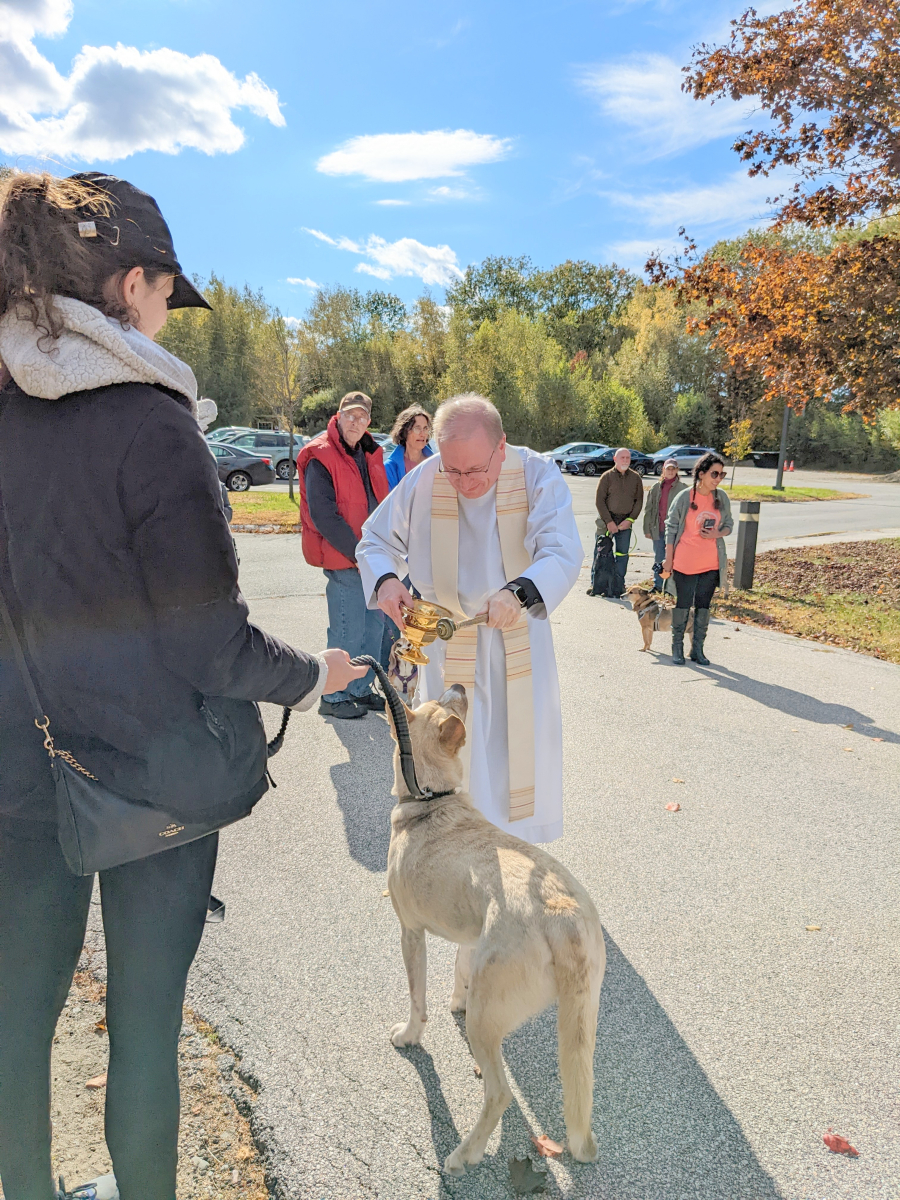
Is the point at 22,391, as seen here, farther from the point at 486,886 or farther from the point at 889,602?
the point at 889,602

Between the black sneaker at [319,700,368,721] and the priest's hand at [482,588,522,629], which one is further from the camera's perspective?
the black sneaker at [319,700,368,721]

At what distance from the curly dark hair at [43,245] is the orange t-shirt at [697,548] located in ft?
24.1

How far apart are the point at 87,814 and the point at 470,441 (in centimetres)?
193

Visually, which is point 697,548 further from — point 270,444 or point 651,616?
point 270,444

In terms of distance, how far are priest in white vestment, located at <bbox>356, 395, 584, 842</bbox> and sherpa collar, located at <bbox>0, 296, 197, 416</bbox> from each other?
171 cm

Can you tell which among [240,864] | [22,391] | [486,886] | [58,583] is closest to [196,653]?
[58,583]

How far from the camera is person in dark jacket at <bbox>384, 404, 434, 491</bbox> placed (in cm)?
666

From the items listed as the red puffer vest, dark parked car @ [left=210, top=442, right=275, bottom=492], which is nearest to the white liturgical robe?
the red puffer vest

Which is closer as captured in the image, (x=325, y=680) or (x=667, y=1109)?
(x=325, y=680)

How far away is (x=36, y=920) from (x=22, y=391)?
42.5 inches

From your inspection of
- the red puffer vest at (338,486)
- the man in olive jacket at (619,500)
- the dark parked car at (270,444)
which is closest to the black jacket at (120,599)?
the red puffer vest at (338,486)

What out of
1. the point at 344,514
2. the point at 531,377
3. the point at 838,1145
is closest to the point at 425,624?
the point at 838,1145

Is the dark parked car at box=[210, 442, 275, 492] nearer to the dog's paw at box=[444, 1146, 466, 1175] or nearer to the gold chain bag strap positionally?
the dog's paw at box=[444, 1146, 466, 1175]

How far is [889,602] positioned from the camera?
10977 millimetres
